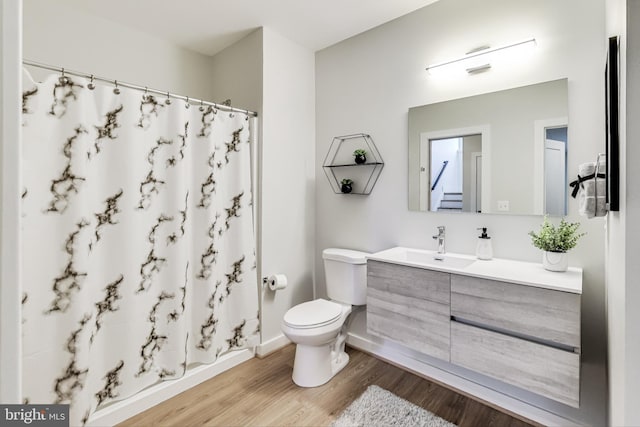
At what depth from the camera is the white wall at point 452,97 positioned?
5.15 ft

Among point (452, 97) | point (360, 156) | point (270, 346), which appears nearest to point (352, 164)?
point (360, 156)

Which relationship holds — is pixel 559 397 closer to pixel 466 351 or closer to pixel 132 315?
pixel 466 351

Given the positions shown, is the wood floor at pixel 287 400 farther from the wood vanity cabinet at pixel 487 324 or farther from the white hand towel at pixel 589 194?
the white hand towel at pixel 589 194

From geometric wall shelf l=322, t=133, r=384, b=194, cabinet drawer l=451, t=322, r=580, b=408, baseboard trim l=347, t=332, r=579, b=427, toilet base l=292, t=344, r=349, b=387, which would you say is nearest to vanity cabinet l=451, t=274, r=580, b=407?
cabinet drawer l=451, t=322, r=580, b=408

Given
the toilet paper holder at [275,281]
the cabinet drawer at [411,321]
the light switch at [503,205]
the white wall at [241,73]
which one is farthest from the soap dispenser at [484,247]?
the white wall at [241,73]

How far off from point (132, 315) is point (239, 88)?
1874 millimetres

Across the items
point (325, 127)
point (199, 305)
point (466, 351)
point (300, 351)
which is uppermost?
point (325, 127)

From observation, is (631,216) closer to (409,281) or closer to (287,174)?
(409,281)

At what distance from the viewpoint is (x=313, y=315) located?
2086 mm

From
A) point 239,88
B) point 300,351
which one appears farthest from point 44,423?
point 239,88

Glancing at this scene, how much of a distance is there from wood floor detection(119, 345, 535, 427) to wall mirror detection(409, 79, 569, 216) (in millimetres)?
1176

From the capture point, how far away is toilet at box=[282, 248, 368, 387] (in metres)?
1.99

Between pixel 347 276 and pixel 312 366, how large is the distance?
2.16 ft

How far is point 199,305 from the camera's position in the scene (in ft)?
6.73
